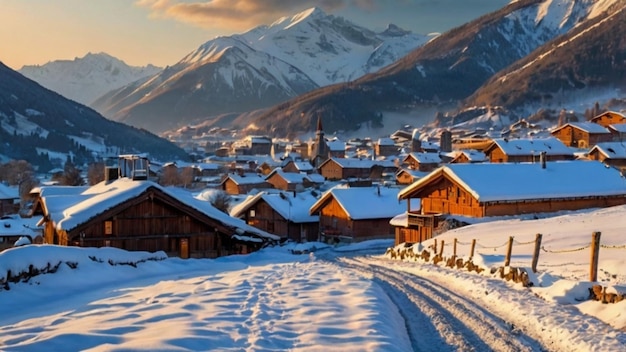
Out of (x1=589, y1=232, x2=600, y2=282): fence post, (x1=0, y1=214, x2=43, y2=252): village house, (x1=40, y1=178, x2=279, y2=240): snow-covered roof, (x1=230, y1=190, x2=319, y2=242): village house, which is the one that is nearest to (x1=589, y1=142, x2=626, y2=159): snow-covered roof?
(x1=230, y1=190, x2=319, y2=242): village house

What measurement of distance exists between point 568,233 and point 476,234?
23.3 feet

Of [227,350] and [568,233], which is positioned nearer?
[227,350]

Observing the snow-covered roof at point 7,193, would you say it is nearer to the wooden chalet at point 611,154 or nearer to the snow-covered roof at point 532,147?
the snow-covered roof at point 532,147

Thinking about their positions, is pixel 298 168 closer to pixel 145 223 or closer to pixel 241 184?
pixel 241 184

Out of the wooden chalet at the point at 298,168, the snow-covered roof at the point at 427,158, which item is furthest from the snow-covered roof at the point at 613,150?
the wooden chalet at the point at 298,168

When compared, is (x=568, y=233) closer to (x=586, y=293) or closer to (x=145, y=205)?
(x=586, y=293)

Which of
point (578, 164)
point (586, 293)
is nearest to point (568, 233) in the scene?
point (586, 293)

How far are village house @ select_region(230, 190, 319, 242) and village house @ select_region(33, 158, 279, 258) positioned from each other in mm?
23584

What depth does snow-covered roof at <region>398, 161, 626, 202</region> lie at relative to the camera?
40.8 metres

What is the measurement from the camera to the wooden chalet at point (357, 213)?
55.7m

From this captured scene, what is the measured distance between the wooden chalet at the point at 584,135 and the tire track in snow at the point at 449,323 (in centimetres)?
9042

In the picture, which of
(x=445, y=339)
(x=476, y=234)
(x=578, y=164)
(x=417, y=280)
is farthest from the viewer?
(x=578, y=164)

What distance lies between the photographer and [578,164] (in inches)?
1841

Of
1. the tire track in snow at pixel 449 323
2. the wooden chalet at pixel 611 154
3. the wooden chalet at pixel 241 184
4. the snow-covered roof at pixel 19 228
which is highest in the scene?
the wooden chalet at pixel 611 154
